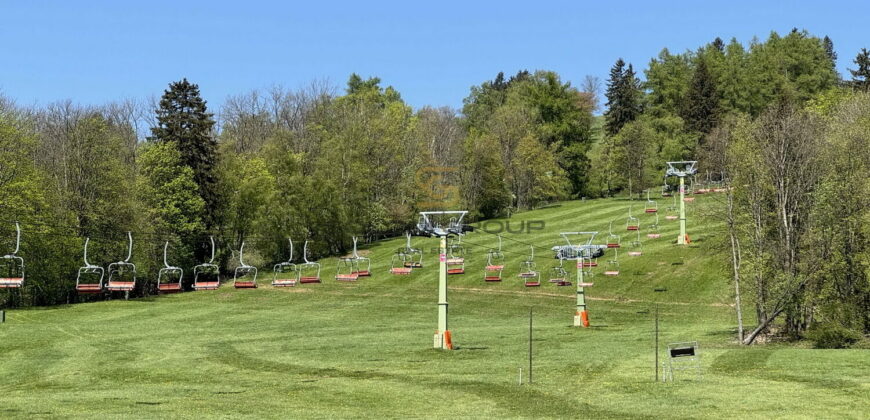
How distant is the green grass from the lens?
36.9 metres

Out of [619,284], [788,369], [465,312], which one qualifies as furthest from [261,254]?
[788,369]

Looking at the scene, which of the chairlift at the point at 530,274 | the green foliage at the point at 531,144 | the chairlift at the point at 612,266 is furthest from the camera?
the green foliage at the point at 531,144

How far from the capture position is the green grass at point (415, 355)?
1453 inches

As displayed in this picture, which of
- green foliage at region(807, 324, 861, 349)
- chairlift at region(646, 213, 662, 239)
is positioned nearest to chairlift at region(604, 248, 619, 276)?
chairlift at region(646, 213, 662, 239)

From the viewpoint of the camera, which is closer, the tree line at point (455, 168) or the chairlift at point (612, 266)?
the tree line at point (455, 168)

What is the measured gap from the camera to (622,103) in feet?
562

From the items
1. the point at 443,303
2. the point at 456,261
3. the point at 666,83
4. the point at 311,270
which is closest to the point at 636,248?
the point at 456,261

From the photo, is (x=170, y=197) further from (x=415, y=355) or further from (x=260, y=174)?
(x=415, y=355)

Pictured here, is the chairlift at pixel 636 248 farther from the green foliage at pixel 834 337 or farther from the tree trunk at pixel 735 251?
the green foliage at pixel 834 337

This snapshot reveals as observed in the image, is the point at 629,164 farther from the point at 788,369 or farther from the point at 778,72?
the point at 788,369

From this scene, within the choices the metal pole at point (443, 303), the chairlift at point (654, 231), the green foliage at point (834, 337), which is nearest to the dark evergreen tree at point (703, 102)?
the chairlift at point (654, 231)

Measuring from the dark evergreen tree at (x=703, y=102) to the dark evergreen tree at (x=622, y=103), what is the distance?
15697mm

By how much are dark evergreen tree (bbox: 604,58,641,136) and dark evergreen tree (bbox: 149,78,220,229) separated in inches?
3361

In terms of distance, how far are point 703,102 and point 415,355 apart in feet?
367
